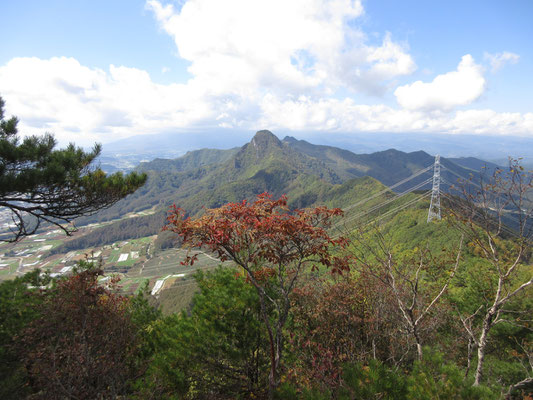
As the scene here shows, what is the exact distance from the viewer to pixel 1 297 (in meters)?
6.25

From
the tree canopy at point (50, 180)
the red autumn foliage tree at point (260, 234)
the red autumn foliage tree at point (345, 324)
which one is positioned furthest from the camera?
the red autumn foliage tree at point (345, 324)

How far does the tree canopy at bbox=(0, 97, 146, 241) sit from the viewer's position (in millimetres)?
5742

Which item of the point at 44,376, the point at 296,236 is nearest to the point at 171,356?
the point at 44,376

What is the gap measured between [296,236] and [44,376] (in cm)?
463

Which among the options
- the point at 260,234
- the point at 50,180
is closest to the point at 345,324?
the point at 260,234

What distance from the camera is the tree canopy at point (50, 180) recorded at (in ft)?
18.8

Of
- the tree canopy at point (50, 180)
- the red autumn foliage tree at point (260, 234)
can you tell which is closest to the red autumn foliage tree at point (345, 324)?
the red autumn foliage tree at point (260, 234)

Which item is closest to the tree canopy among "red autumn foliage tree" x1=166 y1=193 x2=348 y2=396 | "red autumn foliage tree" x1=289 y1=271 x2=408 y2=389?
"red autumn foliage tree" x1=166 y1=193 x2=348 y2=396

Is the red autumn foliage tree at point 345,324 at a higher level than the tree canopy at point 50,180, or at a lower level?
lower

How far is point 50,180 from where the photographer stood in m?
6.12

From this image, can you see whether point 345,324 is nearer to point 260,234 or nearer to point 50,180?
point 260,234

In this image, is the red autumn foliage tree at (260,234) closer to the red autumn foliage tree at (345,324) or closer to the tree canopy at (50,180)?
the red autumn foliage tree at (345,324)

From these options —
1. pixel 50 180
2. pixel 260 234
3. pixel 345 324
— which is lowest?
pixel 345 324

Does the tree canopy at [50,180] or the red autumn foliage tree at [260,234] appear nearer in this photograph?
the red autumn foliage tree at [260,234]
